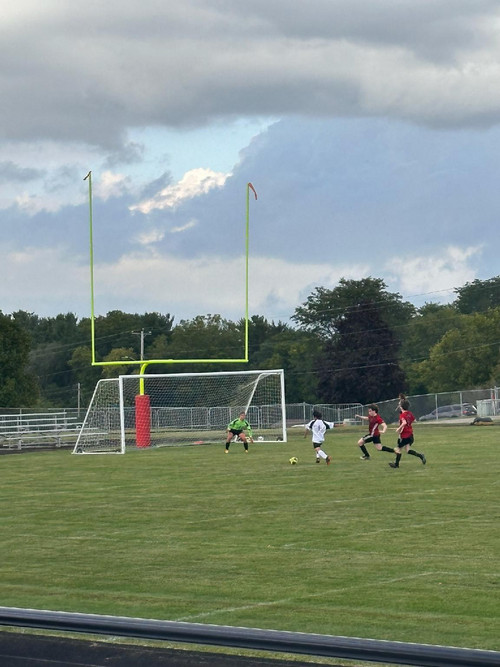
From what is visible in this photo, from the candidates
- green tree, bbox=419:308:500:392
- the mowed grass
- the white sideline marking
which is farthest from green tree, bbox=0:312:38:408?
the white sideline marking

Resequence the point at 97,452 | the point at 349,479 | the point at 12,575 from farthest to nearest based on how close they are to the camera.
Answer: the point at 97,452 → the point at 349,479 → the point at 12,575

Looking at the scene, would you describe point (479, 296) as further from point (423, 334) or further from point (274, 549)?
point (274, 549)

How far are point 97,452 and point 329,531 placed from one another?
87.7 feet

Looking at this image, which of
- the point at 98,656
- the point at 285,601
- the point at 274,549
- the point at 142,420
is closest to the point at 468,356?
the point at 142,420

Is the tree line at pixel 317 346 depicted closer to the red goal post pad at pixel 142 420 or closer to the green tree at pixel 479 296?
the green tree at pixel 479 296

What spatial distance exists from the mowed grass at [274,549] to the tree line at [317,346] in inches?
2411

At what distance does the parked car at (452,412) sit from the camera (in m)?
73.8

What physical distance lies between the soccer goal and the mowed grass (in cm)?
1584

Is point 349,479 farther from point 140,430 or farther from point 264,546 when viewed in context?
point 140,430

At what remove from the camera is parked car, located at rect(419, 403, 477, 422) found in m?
73.8

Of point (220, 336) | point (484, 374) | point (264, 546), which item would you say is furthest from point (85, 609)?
point (220, 336)

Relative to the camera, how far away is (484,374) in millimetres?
112625

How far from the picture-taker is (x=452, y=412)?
7475cm

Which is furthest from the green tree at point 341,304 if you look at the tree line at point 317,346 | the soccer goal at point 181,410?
the soccer goal at point 181,410
